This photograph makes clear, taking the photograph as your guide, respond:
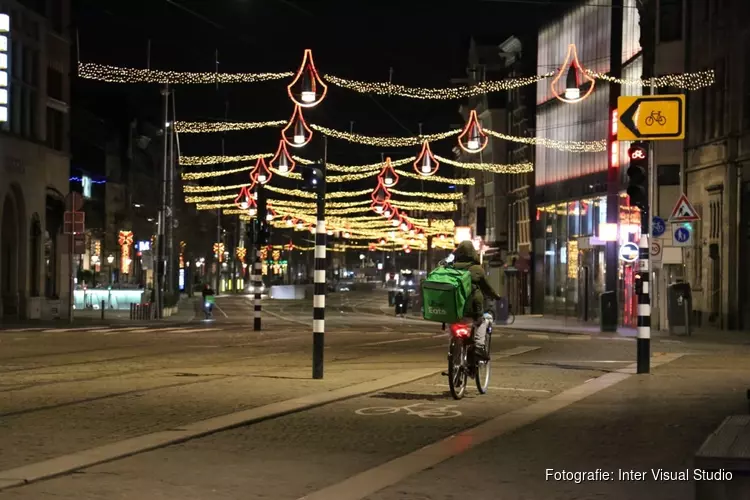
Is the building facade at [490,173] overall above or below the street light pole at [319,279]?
above

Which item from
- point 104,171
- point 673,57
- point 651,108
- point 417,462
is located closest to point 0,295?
point 673,57

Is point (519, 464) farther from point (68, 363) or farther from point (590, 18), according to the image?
point (590, 18)

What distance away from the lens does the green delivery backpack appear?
1459cm

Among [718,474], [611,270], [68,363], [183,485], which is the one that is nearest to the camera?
[718,474]

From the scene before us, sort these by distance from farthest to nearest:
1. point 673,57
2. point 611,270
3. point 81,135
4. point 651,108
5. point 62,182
Result: 1. point 81,135
2. point 62,182
3. point 673,57
4. point 611,270
5. point 651,108

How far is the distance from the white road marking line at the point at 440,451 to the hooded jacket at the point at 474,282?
1.41 meters

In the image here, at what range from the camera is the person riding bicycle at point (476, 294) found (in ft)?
49.9

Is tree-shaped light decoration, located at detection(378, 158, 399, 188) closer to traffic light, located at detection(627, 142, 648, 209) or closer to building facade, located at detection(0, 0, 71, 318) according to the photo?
building facade, located at detection(0, 0, 71, 318)

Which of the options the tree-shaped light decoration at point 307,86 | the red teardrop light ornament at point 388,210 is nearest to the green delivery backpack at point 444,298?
the tree-shaped light decoration at point 307,86

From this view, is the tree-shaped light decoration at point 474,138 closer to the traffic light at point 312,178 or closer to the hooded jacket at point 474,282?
the traffic light at point 312,178

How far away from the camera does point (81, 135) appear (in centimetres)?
8306

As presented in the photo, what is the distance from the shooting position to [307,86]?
90.1 feet

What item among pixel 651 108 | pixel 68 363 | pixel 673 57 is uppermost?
pixel 673 57

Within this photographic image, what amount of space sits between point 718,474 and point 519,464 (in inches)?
156
